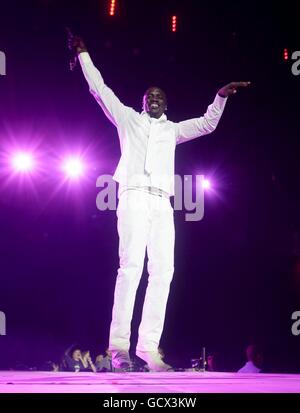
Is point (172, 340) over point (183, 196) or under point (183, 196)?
under

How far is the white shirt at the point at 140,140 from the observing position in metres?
4.00

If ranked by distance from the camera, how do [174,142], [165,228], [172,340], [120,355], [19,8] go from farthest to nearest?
[172,340] → [19,8] → [174,142] → [165,228] → [120,355]

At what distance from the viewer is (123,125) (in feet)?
13.7

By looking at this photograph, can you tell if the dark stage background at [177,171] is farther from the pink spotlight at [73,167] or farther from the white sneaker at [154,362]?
the white sneaker at [154,362]

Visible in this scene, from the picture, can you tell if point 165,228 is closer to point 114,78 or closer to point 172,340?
point 114,78

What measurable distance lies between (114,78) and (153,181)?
11.6 ft

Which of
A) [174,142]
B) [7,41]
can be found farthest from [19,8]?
[174,142]

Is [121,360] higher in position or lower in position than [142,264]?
lower

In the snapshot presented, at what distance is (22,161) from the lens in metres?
8.20

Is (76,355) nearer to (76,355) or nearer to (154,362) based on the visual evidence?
(76,355)

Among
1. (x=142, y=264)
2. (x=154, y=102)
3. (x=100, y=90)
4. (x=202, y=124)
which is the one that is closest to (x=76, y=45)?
(x=100, y=90)

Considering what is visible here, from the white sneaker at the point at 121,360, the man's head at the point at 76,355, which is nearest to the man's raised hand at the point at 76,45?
the white sneaker at the point at 121,360

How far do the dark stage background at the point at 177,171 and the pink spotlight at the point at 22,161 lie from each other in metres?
0.16

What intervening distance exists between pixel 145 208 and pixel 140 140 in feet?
1.70
